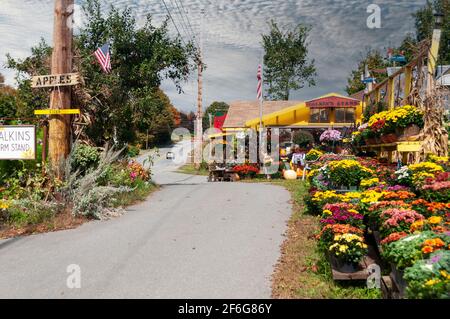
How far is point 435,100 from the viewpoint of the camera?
754 cm

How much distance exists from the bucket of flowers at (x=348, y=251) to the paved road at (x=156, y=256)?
838 mm

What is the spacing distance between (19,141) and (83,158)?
4.57 feet

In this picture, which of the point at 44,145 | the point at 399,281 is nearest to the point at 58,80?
the point at 44,145

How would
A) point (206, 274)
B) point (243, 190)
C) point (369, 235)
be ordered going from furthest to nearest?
1. point (243, 190)
2. point (369, 235)
3. point (206, 274)

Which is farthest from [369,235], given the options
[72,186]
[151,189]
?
[151,189]

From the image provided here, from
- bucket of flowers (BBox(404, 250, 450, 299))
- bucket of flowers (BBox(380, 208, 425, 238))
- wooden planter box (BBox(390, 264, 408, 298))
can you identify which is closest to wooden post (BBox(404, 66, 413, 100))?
bucket of flowers (BBox(380, 208, 425, 238))

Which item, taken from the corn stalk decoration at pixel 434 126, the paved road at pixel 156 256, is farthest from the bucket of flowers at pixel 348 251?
the corn stalk decoration at pixel 434 126

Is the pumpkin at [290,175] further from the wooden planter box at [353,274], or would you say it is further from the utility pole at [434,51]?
the wooden planter box at [353,274]

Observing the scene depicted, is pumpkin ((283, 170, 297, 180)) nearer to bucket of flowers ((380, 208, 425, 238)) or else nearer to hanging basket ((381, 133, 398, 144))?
hanging basket ((381, 133, 398, 144))

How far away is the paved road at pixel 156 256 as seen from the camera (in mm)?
4836

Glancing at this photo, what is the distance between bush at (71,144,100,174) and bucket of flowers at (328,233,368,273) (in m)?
6.77

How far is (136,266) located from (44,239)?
2.63 metres

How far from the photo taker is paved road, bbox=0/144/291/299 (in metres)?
4.84

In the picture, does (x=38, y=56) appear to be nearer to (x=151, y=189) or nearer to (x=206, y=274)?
(x=151, y=189)
